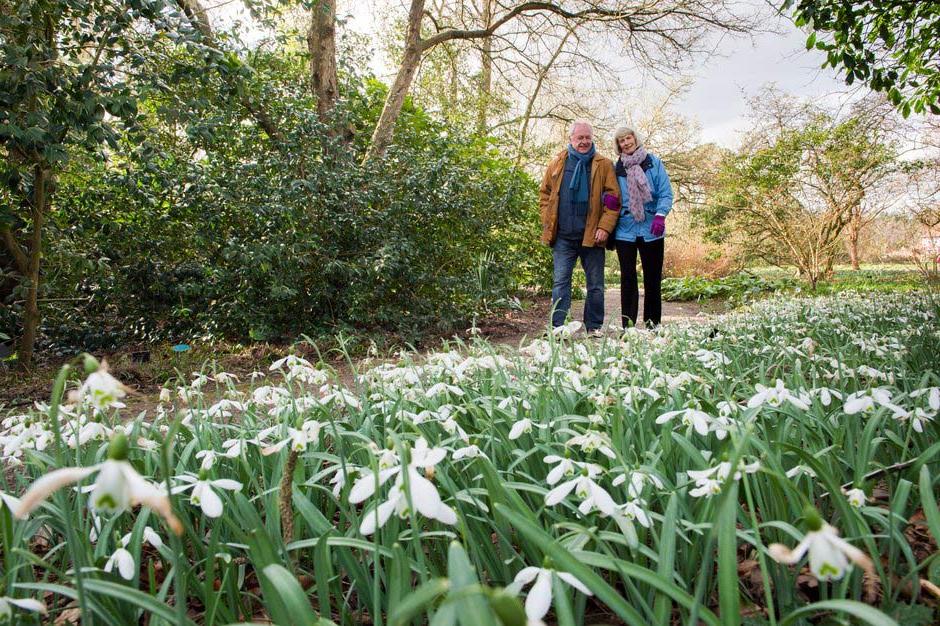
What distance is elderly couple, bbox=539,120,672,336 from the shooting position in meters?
4.91

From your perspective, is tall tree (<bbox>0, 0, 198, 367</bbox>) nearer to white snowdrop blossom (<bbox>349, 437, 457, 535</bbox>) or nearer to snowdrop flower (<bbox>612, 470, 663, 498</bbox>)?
white snowdrop blossom (<bbox>349, 437, 457, 535</bbox>)

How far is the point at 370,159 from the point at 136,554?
18.5 ft

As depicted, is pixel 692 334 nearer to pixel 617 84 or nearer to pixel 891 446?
pixel 891 446

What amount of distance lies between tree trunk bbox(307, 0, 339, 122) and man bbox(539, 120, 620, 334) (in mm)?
4074

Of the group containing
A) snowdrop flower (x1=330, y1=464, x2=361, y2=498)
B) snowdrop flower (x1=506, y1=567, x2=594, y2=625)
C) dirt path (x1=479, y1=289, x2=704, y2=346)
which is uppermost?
snowdrop flower (x1=506, y1=567, x2=594, y2=625)

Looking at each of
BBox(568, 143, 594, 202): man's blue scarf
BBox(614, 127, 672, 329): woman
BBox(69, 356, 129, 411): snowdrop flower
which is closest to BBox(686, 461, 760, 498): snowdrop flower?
BBox(69, 356, 129, 411): snowdrop flower

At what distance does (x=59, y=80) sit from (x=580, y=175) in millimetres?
3622

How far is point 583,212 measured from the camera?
16.5 feet

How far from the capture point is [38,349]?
548cm

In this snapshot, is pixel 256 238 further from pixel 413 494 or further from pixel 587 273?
pixel 413 494

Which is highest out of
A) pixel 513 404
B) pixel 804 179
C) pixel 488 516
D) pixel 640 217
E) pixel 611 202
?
pixel 804 179

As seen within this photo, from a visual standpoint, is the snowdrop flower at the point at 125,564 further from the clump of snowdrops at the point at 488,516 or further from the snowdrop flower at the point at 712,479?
the snowdrop flower at the point at 712,479

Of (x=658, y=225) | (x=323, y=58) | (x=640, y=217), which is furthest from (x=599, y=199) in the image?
(x=323, y=58)

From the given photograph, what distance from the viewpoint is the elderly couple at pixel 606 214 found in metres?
4.91
